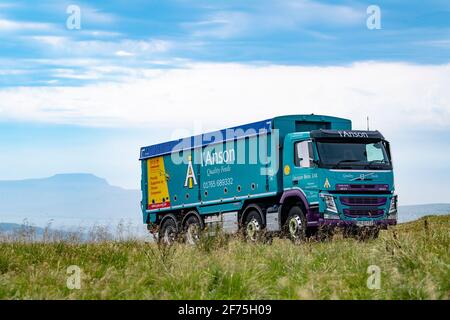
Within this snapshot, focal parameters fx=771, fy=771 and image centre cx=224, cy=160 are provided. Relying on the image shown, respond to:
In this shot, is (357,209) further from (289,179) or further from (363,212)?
(289,179)

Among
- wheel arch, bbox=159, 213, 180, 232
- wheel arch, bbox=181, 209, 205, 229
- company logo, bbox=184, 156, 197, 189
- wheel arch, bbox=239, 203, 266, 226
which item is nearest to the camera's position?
wheel arch, bbox=239, 203, 266, 226

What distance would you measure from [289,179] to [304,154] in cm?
95

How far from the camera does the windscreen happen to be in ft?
66.2

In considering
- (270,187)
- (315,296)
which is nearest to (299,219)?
(270,187)

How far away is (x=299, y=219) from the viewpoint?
2077 cm

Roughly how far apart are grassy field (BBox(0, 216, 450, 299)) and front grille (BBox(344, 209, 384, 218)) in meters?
5.78

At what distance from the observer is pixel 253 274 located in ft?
36.7

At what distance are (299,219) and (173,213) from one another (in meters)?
7.79

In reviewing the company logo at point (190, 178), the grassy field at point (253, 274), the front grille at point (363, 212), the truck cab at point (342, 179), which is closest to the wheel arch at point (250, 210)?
the truck cab at point (342, 179)

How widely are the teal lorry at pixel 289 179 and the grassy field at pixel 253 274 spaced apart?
4.50 metres

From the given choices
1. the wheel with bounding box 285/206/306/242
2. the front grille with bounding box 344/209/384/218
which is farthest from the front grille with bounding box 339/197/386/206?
the wheel with bounding box 285/206/306/242

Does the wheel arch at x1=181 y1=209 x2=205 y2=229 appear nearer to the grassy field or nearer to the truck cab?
the truck cab

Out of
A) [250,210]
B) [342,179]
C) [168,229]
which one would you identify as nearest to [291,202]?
[342,179]
